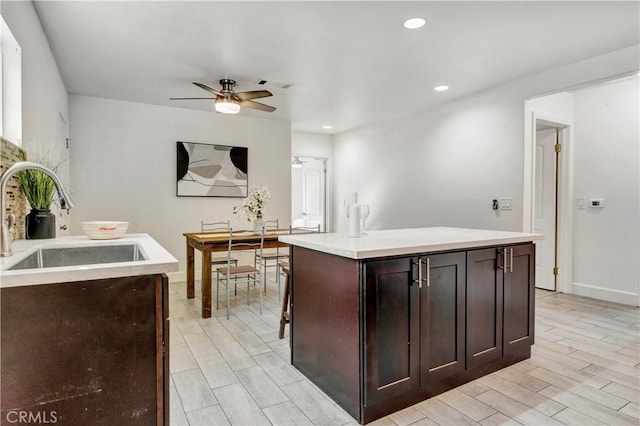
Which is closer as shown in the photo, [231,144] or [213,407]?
[213,407]

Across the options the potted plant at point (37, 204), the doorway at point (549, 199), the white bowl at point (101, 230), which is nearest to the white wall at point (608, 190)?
the doorway at point (549, 199)

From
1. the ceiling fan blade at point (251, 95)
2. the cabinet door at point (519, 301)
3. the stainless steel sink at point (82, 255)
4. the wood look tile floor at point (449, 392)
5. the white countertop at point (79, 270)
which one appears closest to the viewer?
the white countertop at point (79, 270)

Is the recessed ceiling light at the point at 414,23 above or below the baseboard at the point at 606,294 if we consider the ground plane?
above

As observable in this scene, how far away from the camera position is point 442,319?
204 cm

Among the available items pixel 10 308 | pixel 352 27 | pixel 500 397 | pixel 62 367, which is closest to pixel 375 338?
pixel 500 397

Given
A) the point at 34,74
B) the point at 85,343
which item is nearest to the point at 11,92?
the point at 34,74

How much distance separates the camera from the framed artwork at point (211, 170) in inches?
200

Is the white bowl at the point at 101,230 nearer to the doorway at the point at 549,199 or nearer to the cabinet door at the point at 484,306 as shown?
the cabinet door at the point at 484,306

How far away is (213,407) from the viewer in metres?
1.97

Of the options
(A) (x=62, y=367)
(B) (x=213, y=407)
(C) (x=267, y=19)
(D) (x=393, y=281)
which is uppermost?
(C) (x=267, y=19)

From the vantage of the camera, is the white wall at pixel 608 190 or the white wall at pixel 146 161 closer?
the white wall at pixel 608 190

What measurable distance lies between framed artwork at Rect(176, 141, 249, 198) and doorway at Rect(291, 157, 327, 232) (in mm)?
2036

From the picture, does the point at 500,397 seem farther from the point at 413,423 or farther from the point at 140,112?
the point at 140,112

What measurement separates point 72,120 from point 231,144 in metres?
2.01
